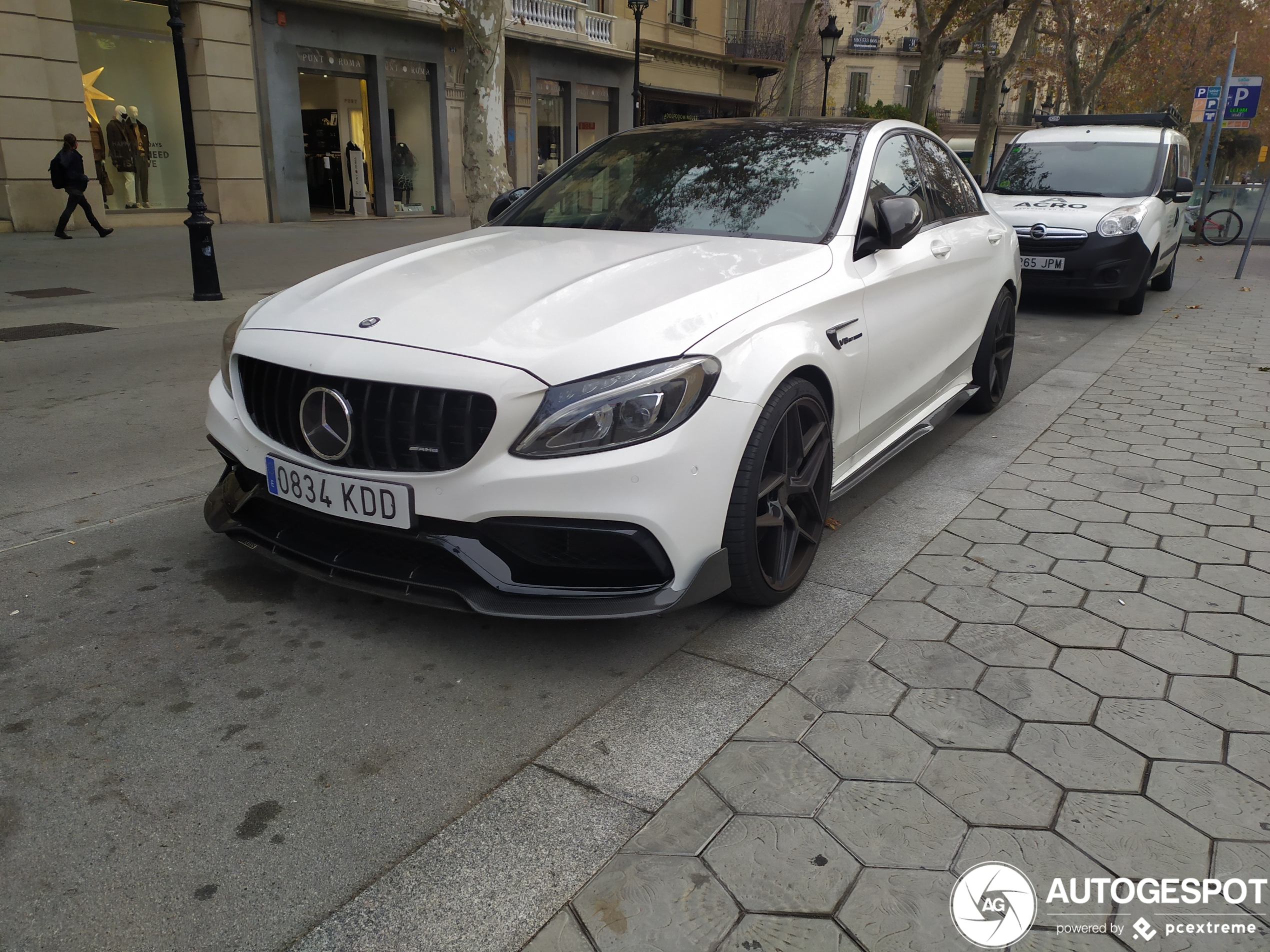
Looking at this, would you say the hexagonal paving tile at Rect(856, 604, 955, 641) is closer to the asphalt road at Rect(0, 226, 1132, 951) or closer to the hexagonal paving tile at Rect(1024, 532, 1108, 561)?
the asphalt road at Rect(0, 226, 1132, 951)

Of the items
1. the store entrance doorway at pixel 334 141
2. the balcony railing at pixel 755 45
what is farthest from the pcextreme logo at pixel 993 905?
the balcony railing at pixel 755 45

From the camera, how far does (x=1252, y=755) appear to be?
2402mm

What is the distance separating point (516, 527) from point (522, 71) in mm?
25916

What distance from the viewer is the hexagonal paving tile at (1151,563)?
349cm

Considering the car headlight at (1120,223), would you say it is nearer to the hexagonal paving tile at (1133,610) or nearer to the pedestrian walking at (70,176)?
the hexagonal paving tile at (1133,610)

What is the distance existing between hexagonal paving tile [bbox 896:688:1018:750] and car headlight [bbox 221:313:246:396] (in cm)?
229

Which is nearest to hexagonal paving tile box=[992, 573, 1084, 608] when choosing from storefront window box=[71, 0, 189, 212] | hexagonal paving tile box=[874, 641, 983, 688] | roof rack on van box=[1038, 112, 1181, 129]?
hexagonal paving tile box=[874, 641, 983, 688]

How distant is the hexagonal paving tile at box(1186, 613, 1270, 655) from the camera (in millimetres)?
2943

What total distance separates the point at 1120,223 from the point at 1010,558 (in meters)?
7.00

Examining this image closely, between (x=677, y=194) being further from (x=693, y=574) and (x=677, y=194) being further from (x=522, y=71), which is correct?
(x=522, y=71)

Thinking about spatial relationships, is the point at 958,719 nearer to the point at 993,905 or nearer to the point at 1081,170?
the point at 993,905

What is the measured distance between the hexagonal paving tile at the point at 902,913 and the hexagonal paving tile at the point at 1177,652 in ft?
4.28

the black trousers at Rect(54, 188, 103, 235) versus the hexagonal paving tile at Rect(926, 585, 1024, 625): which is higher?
the black trousers at Rect(54, 188, 103, 235)

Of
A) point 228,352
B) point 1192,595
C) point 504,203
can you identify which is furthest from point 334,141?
point 1192,595
